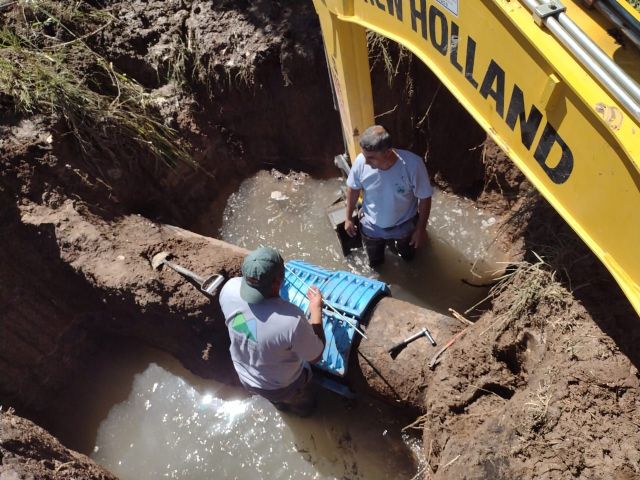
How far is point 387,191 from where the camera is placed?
379 cm

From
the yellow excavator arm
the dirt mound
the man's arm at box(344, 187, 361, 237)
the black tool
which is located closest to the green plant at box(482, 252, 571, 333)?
the black tool

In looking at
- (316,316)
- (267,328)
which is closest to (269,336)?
(267,328)

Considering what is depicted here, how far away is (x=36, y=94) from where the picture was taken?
14.4 ft

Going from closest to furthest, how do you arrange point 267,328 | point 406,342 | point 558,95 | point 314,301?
point 558,95 < point 267,328 < point 314,301 < point 406,342

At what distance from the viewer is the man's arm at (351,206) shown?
403 centimetres

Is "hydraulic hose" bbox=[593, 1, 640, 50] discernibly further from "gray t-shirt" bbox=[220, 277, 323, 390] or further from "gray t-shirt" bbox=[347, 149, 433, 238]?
"gray t-shirt" bbox=[220, 277, 323, 390]

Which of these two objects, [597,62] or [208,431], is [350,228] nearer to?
[208,431]

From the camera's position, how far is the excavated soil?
8.70ft

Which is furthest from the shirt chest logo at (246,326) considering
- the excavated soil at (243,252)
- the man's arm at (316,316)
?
the excavated soil at (243,252)

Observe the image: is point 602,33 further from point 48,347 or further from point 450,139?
point 48,347

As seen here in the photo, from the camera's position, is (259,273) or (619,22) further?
(259,273)

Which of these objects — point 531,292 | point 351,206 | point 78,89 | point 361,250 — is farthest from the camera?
point 361,250

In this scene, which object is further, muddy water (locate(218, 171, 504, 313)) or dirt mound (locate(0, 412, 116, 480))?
muddy water (locate(218, 171, 504, 313))

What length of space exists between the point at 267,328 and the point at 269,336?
56 millimetres
